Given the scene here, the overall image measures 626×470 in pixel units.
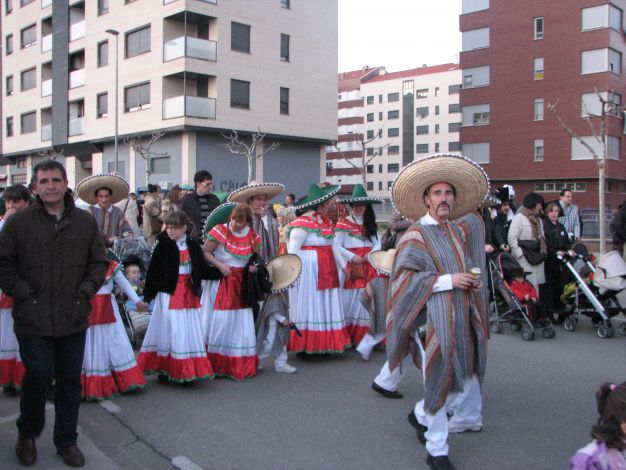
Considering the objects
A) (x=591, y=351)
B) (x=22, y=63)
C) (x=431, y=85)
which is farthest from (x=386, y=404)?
(x=431, y=85)

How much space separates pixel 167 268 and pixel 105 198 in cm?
208

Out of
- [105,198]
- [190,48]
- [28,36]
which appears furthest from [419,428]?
[28,36]

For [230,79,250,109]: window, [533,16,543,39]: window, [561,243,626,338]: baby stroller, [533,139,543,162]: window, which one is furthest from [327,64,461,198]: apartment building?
[561,243,626,338]: baby stroller

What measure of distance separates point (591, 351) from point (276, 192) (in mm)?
4302

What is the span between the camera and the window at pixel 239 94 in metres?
34.2

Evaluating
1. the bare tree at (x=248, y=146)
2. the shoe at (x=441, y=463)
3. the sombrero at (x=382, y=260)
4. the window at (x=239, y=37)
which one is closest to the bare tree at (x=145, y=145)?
the bare tree at (x=248, y=146)

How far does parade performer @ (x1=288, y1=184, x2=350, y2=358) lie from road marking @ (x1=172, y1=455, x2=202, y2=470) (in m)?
2.88

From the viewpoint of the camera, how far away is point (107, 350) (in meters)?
5.90

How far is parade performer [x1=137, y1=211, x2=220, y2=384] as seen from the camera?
6207 mm

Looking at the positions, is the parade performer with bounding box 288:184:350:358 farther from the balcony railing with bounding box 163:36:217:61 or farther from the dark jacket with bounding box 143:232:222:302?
the balcony railing with bounding box 163:36:217:61

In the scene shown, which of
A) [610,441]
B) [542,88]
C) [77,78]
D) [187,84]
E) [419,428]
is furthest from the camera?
[542,88]

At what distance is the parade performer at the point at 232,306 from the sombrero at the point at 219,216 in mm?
12

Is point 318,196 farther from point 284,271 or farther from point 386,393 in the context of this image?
point 386,393

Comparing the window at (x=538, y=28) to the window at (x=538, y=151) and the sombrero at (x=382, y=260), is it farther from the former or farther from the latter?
the sombrero at (x=382, y=260)
